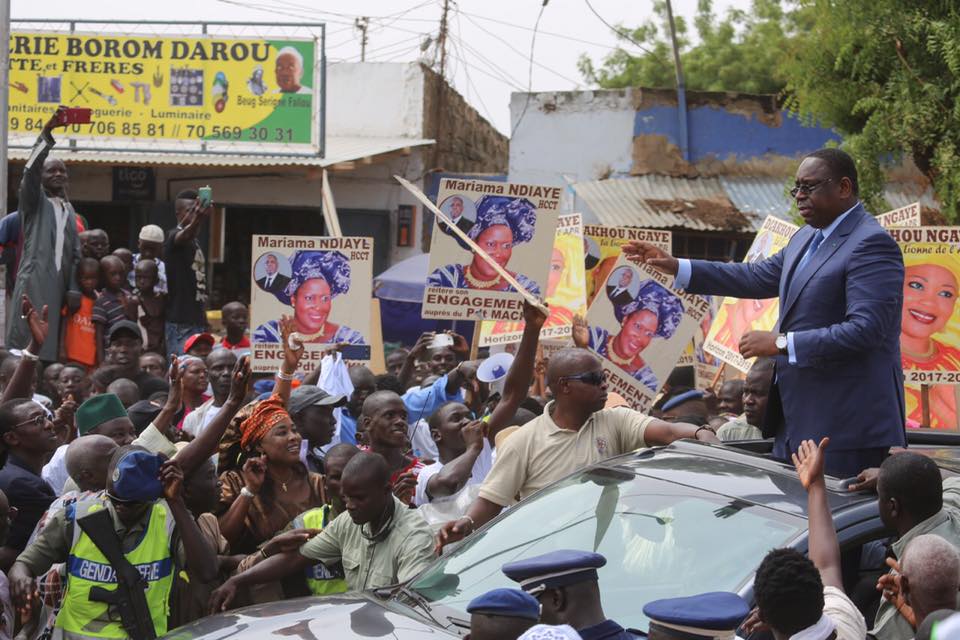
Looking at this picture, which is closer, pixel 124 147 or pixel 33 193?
pixel 33 193

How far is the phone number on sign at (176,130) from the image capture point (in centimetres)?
1711

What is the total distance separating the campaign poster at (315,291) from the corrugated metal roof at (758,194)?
11612 millimetres

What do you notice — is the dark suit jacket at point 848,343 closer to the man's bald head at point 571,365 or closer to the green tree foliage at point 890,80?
the man's bald head at point 571,365

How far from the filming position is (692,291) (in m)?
5.75

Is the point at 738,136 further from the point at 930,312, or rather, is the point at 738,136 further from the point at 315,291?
the point at 930,312


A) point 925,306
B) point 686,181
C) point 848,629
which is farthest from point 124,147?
point 848,629

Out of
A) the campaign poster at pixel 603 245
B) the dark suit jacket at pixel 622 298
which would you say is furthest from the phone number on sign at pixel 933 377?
the campaign poster at pixel 603 245

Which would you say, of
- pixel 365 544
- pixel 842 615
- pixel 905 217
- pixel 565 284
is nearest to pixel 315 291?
pixel 565 284

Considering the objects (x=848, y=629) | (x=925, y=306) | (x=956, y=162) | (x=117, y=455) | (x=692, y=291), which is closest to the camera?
(x=848, y=629)

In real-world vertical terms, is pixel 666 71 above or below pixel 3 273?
above

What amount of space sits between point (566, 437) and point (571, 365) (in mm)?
314

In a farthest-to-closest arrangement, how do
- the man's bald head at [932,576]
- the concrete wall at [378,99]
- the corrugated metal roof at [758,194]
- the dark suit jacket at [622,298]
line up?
the concrete wall at [378,99], the corrugated metal roof at [758,194], the dark suit jacket at [622,298], the man's bald head at [932,576]

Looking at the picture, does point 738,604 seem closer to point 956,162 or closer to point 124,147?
point 956,162

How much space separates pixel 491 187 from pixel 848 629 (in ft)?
16.6
